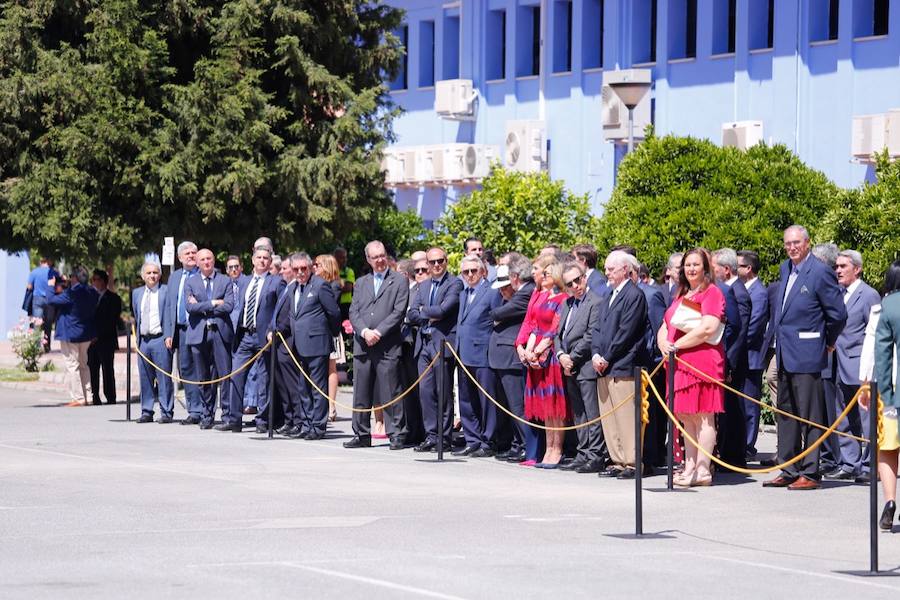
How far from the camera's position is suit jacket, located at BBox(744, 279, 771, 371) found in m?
17.7

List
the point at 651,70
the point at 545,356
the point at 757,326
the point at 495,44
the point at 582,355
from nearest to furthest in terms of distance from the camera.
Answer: the point at 582,355 < the point at 545,356 < the point at 757,326 < the point at 651,70 < the point at 495,44

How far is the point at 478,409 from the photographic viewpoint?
62.4 ft

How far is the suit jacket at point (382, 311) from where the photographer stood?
1945 centimetres

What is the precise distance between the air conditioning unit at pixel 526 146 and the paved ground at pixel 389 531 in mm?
20581

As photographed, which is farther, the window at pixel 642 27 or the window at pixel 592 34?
the window at pixel 592 34

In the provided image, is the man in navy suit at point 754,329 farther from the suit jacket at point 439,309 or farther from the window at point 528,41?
the window at point 528,41

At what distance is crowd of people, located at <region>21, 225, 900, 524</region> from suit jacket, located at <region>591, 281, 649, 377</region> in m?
0.01

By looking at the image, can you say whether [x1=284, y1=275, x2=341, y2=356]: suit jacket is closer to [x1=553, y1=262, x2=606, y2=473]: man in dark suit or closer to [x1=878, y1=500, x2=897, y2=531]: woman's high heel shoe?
[x1=553, y1=262, x2=606, y2=473]: man in dark suit

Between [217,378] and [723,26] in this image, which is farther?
[723,26]

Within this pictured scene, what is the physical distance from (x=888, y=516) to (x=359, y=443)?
7.75m

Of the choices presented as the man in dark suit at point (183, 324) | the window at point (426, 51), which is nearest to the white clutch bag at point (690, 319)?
the man in dark suit at point (183, 324)

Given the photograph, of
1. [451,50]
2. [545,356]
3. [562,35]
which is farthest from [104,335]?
[451,50]

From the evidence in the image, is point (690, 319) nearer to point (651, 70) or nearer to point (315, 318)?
point (315, 318)

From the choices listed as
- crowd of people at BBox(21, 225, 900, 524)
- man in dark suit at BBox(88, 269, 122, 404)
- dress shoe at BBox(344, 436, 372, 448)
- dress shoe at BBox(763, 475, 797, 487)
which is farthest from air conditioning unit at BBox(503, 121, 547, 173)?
dress shoe at BBox(763, 475, 797, 487)
